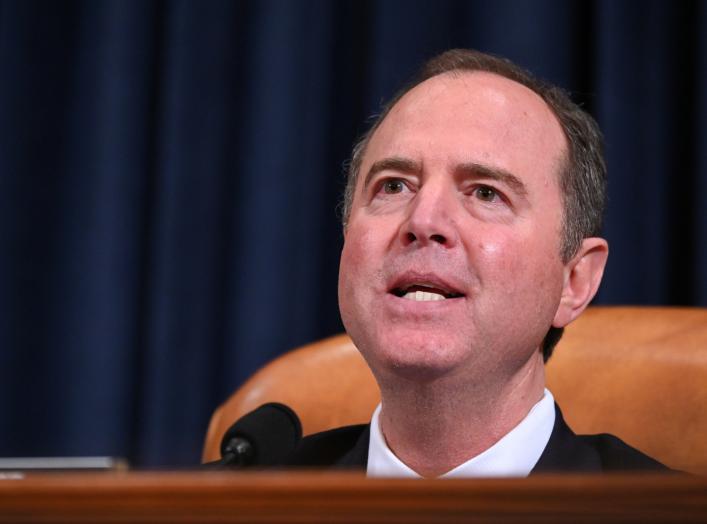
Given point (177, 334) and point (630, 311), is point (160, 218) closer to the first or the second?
point (177, 334)

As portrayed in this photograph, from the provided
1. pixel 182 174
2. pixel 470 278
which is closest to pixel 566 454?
pixel 470 278

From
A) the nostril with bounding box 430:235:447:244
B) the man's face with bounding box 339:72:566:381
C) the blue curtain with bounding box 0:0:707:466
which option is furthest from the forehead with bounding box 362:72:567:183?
the blue curtain with bounding box 0:0:707:466

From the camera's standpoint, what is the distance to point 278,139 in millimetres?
2006

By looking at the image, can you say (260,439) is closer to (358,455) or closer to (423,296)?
(358,455)

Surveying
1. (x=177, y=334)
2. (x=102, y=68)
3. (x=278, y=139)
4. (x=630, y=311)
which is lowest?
(x=177, y=334)

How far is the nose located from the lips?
4 centimetres

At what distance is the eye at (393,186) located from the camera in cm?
126

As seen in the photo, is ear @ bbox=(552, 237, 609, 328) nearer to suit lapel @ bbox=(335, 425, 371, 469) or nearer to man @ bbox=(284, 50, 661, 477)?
man @ bbox=(284, 50, 661, 477)

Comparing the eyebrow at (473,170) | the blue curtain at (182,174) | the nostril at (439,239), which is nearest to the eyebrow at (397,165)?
the eyebrow at (473,170)

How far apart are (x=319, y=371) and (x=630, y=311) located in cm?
47

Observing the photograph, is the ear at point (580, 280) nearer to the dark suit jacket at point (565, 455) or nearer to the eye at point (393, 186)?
the dark suit jacket at point (565, 455)

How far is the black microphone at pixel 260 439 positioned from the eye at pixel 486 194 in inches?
15.0

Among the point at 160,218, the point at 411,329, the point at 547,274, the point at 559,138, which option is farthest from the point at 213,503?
the point at 160,218

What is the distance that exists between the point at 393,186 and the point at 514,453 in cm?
38
